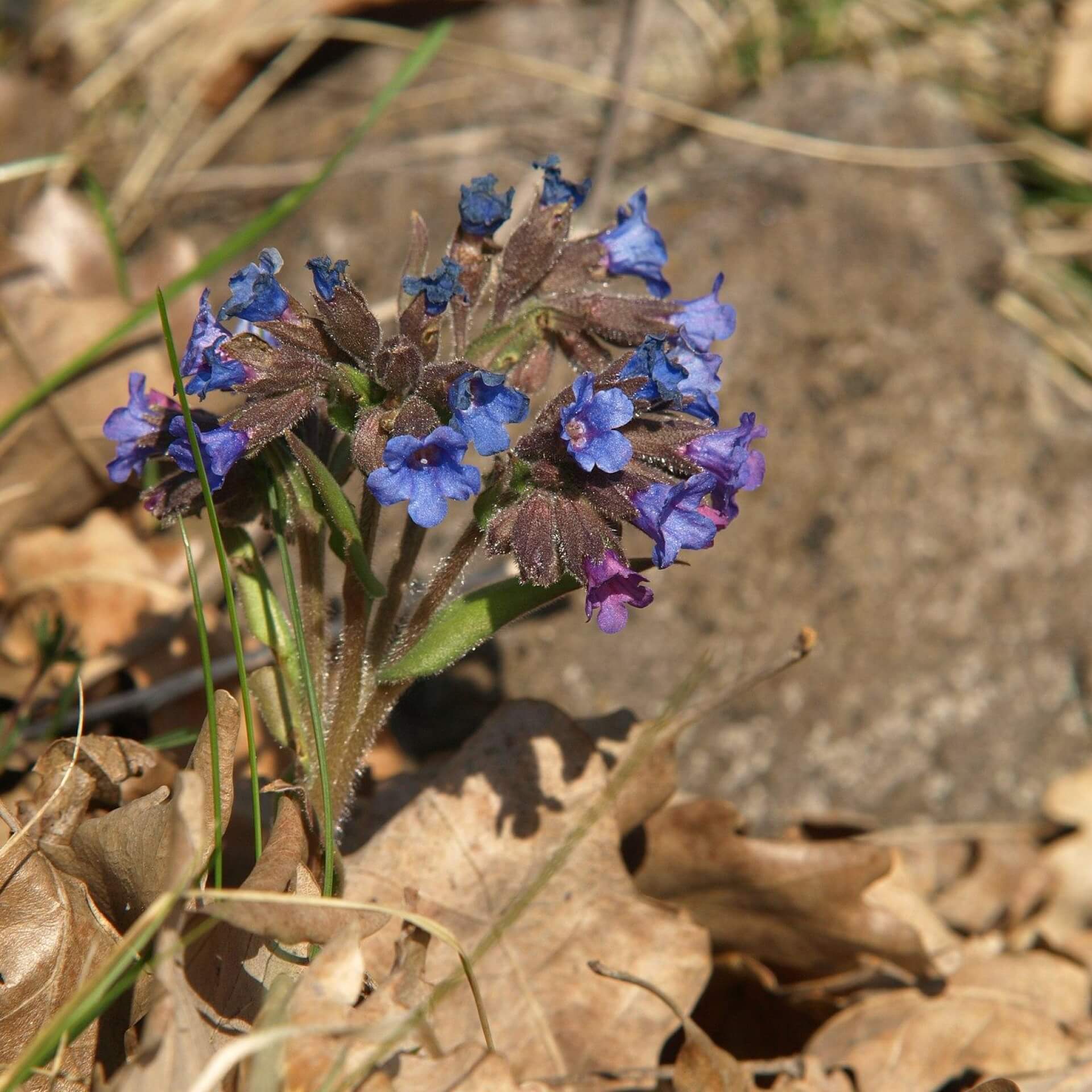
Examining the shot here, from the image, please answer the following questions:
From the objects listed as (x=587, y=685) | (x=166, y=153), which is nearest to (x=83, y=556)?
(x=587, y=685)

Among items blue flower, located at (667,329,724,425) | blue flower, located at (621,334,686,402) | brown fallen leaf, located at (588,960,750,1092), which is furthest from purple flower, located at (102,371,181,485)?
brown fallen leaf, located at (588,960,750,1092)

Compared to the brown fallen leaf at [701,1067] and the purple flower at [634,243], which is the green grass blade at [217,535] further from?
the purple flower at [634,243]

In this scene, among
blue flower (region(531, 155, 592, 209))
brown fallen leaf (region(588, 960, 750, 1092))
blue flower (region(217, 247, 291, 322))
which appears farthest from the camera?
blue flower (region(531, 155, 592, 209))

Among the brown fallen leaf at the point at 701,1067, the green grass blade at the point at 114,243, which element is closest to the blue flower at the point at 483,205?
the brown fallen leaf at the point at 701,1067

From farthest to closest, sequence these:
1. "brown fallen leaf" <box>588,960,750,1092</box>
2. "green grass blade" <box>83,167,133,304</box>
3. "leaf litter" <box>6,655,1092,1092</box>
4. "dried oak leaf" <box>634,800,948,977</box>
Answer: "green grass blade" <box>83,167,133,304</box> < "dried oak leaf" <box>634,800,948,977</box> < "brown fallen leaf" <box>588,960,750,1092</box> < "leaf litter" <box>6,655,1092,1092</box>

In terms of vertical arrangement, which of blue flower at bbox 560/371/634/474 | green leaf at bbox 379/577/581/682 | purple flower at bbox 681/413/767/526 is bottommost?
green leaf at bbox 379/577/581/682

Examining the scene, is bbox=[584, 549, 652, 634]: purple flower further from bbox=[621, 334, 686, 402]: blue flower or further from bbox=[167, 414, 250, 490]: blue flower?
bbox=[167, 414, 250, 490]: blue flower
